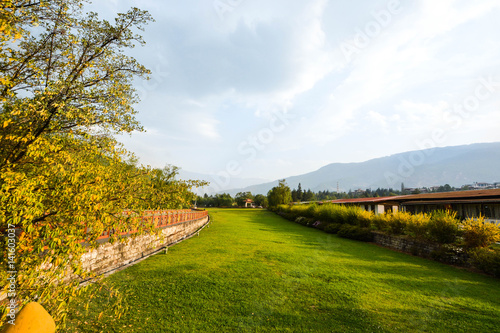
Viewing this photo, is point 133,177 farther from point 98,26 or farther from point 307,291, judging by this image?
point 307,291

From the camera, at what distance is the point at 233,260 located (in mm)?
12188

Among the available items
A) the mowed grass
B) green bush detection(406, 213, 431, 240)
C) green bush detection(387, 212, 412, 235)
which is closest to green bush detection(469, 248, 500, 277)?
the mowed grass

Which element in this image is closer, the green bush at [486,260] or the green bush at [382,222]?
the green bush at [486,260]

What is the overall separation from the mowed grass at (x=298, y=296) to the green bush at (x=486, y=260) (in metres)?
0.65

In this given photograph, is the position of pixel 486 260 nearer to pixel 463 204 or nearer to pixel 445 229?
pixel 445 229

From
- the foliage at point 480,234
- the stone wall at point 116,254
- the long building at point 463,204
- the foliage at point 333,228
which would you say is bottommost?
the foliage at point 333,228

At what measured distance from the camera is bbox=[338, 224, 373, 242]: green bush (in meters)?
21.0

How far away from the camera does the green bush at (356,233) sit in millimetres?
21011

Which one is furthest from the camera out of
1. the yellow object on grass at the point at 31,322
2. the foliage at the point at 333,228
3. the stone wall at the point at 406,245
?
the foliage at the point at 333,228

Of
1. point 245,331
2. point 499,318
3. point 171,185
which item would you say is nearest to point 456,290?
point 499,318

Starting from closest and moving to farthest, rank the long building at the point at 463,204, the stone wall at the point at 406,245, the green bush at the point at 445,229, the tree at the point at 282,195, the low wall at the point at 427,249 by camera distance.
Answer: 1. the low wall at the point at 427,249
2. the green bush at the point at 445,229
3. the stone wall at the point at 406,245
4. the long building at the point at 463,204
5. the tree at the point at 282,195

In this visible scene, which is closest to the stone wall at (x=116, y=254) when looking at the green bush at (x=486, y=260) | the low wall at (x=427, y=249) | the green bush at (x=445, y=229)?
the green bush at (x=486, y=260)

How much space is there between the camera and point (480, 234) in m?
12.5

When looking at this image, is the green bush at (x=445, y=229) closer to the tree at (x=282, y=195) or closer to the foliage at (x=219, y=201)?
the tree at (x=282, y=195)
